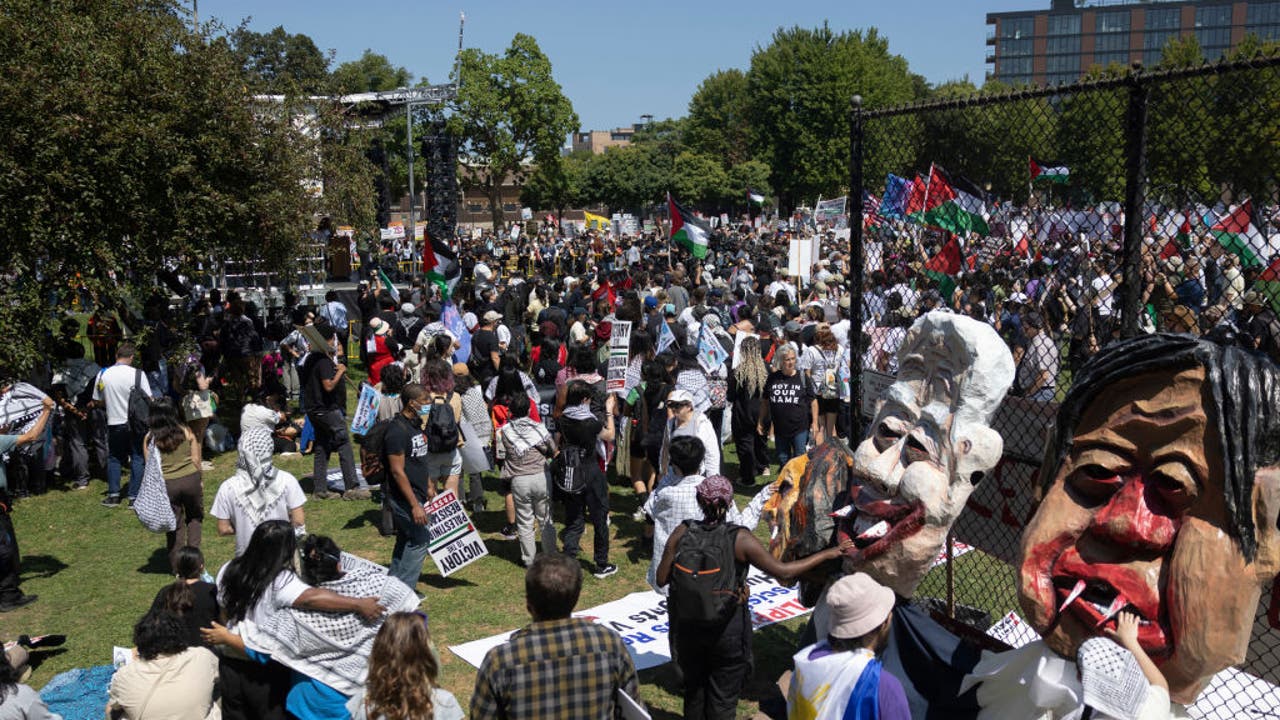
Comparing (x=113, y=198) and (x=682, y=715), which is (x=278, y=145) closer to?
(x=113, y=198)

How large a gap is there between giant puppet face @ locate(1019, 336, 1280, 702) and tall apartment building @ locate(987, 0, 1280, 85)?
144 m

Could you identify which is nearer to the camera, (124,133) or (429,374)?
(429,374)

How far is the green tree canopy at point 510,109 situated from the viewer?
174 feet

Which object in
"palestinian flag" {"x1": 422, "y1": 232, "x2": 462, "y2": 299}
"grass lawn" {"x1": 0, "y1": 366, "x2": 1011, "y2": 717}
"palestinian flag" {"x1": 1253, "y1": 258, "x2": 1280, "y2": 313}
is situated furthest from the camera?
"palestinian flag" {"x1": 422, "y1": 232, "x2": 462, "y2": 299}

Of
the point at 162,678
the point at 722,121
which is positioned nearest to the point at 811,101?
the point at 722,121

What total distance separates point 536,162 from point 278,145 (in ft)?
147

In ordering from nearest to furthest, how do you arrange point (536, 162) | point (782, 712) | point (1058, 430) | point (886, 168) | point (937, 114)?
point (1058, 430)
point (782, 712)
point (937, 114)
point (886, 168)
point (536, 162)

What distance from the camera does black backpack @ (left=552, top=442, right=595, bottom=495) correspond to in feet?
27.7

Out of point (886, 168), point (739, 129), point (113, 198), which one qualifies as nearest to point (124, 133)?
point (113, 198)

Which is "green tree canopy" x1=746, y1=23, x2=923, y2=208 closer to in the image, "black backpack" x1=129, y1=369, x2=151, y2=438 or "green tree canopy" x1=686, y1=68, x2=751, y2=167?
"green tree canopy" x1=686, y1=68, x2=751, y2=167

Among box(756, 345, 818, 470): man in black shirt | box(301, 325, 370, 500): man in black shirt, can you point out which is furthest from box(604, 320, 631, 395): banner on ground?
box(301, 325, 370, 500): man in black shirt

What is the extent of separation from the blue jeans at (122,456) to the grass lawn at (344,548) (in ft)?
0.92

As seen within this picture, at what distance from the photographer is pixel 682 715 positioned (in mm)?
6402

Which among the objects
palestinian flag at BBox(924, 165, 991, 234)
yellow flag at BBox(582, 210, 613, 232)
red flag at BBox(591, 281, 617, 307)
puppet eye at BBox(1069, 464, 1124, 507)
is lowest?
puppet eye at BBox(1069, 464, 1124, 507)
